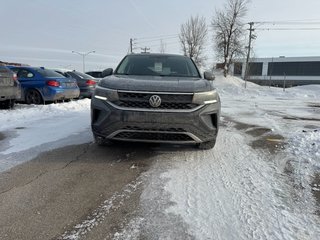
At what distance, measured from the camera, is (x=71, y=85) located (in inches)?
492

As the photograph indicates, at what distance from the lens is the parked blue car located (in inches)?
458

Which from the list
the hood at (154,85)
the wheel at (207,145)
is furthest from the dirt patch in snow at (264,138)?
the hood at (154,85)

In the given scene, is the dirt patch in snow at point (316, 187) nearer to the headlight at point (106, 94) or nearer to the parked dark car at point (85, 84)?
the headlight at point (106, 94)

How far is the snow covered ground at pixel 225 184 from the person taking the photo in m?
2.94

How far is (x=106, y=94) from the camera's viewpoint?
15.7 ft

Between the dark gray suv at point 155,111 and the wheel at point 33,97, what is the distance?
752 centimetres

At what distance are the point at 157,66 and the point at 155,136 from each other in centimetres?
198

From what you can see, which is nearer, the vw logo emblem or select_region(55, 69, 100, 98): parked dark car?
the vw logo emblem

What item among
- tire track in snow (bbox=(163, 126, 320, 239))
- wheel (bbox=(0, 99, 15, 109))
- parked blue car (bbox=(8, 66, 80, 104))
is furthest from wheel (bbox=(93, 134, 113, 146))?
parked blue car (bbox=(8, 66, 80, 104))

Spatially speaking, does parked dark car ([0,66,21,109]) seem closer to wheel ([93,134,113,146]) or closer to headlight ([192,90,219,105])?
wheel ([93,134,113,146])

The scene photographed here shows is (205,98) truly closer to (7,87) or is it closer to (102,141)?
(102,141)

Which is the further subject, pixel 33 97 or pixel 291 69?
pixel 291 69


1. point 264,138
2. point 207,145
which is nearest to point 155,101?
point 207,145

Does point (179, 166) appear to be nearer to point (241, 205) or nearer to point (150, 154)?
point (150, 154)
